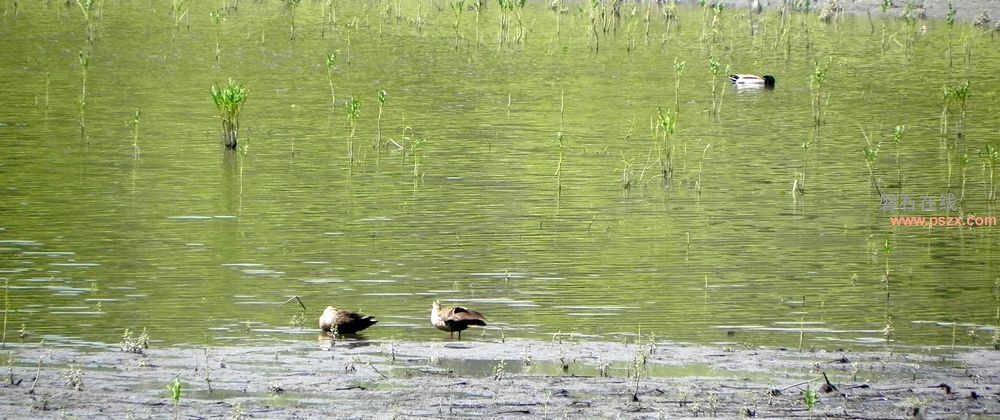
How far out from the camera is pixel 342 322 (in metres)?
10.2

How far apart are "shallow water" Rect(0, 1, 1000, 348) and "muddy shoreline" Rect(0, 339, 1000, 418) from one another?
66cm

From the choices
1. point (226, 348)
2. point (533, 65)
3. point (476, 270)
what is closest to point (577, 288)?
point (476, 270)

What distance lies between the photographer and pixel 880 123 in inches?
920

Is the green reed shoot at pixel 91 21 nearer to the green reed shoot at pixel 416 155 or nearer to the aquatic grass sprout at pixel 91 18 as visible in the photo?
the aquatic grass sprout at pixel 91 18

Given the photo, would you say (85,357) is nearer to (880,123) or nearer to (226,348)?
(226,348)

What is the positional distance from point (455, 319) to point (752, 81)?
18.2m

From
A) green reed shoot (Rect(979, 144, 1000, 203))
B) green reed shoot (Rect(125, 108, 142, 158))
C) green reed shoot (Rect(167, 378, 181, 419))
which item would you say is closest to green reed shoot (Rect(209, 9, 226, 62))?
green reed shoot (Rect(125, 108, 142, 158))

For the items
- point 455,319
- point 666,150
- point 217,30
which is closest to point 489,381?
point 455,319

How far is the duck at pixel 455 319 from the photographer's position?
33.6ft

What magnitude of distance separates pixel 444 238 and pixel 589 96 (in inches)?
464

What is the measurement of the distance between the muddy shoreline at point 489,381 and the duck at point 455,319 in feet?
0.47

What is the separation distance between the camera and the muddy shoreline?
824 centimetres

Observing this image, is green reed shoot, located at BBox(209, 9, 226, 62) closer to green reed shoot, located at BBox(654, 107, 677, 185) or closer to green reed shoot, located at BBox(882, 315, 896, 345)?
green reed shoot, located at BBox(654, 107, 677, 185)

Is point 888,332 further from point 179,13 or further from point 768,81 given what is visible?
point 179,13
